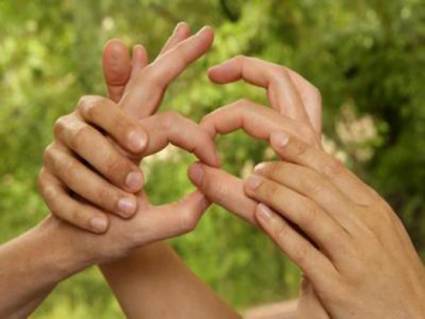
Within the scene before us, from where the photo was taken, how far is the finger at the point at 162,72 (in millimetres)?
833

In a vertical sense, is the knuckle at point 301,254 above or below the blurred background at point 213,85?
above

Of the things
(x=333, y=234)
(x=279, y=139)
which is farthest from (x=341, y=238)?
(x=279, y=139)

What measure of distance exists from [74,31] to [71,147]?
6.93 feet

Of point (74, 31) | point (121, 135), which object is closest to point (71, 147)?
point (121, 135)

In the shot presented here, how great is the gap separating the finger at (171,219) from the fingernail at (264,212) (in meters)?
0.05

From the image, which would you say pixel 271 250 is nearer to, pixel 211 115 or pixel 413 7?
pixel 413 7

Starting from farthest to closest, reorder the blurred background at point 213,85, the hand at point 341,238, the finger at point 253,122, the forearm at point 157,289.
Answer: the blurred background at point 213,85
the forearm at point 157,289
the finger at point 253,122
the hand at point 341,238

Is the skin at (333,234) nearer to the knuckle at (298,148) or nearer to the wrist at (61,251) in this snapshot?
the knuckle at (298,148)

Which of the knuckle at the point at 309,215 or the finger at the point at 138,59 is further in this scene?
the finger at the point at 138,59

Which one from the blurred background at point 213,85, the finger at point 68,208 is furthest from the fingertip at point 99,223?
the blurred background at point 213,85

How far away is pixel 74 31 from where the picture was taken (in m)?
2.84

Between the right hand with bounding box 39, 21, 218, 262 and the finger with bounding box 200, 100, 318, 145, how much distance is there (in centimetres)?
2

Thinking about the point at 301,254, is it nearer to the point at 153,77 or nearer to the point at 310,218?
the point at 310,218

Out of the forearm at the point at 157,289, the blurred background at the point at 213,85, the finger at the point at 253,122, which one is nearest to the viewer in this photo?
Result: the finger at the point at 253,122
